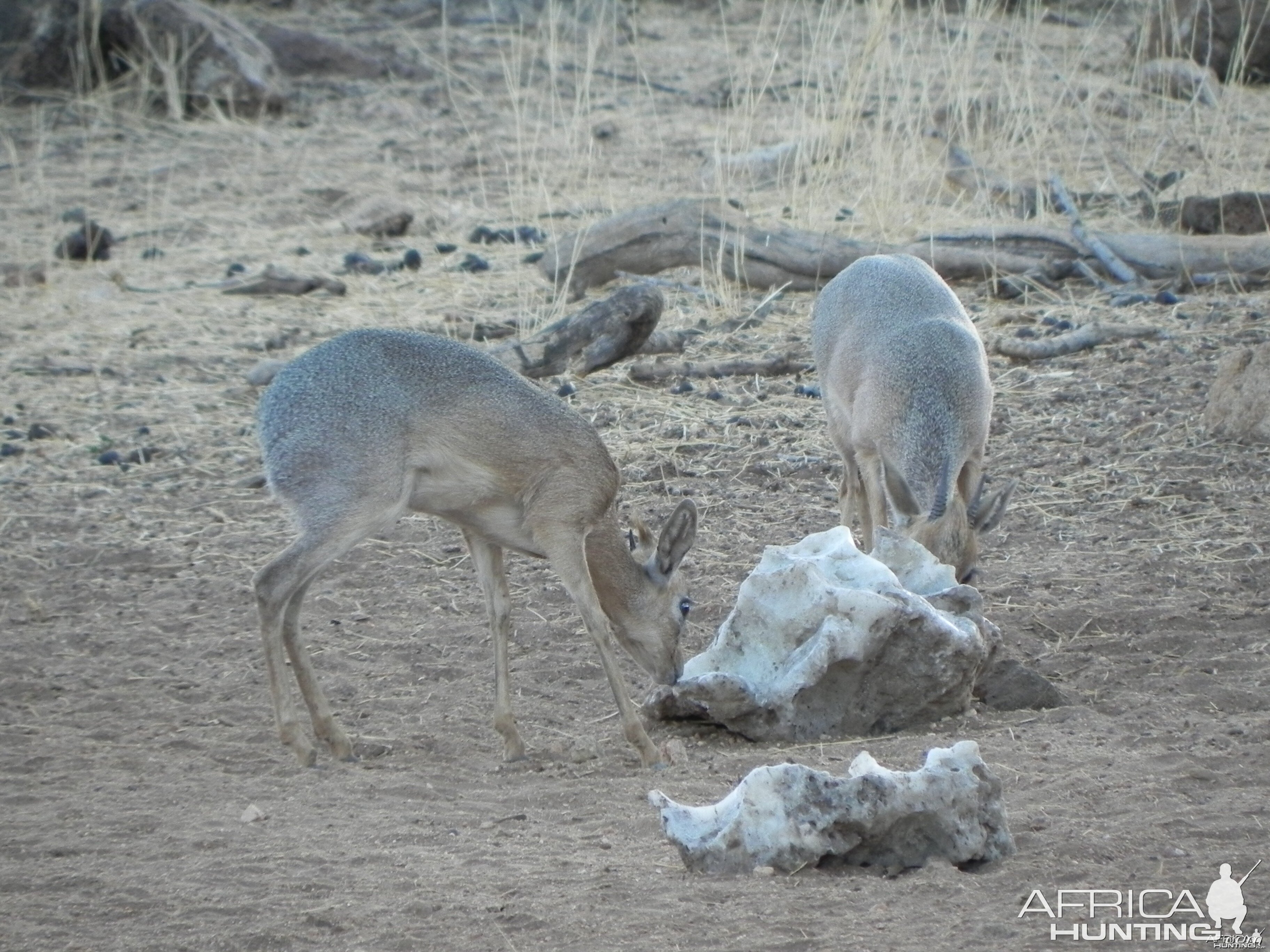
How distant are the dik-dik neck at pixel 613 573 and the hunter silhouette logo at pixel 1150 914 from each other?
2284 mm

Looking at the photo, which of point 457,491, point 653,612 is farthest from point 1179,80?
point 457,491

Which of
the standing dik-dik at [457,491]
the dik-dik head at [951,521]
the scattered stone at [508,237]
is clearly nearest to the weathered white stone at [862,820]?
the standing dik-dik at [457,491]

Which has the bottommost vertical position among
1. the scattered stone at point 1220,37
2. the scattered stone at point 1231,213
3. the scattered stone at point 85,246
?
the scattered stone at point 85,246

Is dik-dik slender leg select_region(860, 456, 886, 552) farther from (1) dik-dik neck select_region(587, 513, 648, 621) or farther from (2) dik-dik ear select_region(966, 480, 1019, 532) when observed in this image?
(1) dik-dik neck select_region(587, 513, 648, 621)

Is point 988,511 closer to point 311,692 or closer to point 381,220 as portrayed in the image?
point 311,692

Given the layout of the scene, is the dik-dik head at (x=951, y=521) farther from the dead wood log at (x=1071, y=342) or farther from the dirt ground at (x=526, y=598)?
the dead wood log at (x=1071, y=342)

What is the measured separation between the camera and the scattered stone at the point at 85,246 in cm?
1161

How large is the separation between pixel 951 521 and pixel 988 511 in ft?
0.48

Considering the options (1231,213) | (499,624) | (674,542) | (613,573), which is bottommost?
(499,624)

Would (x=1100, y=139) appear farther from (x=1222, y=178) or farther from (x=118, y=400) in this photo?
(x=118, y=400)

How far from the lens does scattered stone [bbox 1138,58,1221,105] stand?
523 inches

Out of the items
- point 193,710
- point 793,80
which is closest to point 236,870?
point 193,710

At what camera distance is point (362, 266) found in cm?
1127

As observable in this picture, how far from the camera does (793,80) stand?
51.2 feet
